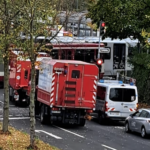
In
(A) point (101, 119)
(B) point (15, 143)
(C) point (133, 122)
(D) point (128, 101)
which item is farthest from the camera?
(A) point (101, 119)

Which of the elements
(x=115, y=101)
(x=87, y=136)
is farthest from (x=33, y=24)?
(x=115, y=101)

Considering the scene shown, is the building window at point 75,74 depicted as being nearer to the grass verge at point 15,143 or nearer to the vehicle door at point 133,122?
the vehicle door at point 133,122

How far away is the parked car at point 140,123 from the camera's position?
21.1m

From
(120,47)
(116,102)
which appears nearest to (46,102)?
(116,102)

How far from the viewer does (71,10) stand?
14.5m

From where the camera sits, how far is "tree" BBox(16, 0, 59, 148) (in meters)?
13.5

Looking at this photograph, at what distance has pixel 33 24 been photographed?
13.7 meters

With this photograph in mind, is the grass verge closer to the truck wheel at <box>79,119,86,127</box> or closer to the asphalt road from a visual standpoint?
the asphalt road

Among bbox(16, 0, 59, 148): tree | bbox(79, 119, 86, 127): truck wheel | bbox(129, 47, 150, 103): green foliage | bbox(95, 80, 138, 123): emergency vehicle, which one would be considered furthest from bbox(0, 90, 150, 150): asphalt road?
bbox(129, 47, 150, 103): green foliage

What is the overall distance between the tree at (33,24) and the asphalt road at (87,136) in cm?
329

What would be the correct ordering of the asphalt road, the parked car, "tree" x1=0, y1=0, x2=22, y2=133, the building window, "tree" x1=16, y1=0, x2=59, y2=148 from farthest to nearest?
the building window
the parked car
the asphalt road
"tree" x1=0, y1=0, x2=22, y2=133
"tree" x1=16, y1=0, x2=59, y2=148

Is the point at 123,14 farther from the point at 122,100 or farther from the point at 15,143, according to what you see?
the point at 15,143

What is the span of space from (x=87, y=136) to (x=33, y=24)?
25.7ft

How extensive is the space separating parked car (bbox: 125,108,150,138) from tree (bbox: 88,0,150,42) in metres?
6.20
